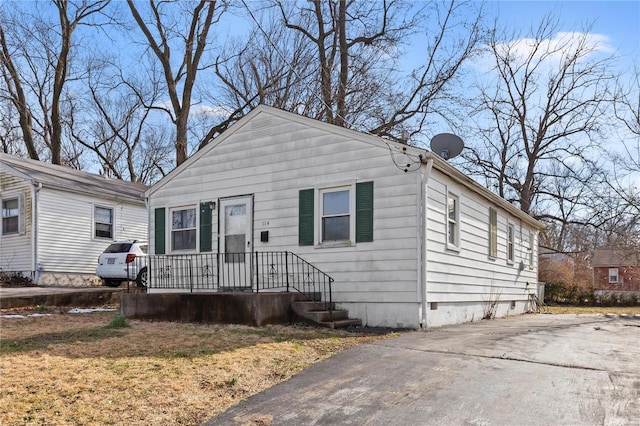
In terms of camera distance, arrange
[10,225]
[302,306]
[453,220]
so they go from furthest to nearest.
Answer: [10,225] < [453,220] < [302,306]

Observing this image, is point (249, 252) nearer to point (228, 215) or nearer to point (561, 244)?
point (228, 215)

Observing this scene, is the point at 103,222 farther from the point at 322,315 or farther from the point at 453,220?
the point at 453,220

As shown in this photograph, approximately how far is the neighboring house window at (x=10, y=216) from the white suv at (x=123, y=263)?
4.68 metres

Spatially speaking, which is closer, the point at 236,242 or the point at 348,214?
the point at 348,214

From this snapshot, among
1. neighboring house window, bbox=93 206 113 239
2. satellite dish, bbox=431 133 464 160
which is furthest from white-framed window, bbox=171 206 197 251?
neighboring house window, bbox=93 206 113 239

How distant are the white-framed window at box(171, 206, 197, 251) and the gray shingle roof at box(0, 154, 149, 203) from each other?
6.84m

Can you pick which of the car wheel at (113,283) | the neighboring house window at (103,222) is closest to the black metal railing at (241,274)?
the car wheel at (113,283)

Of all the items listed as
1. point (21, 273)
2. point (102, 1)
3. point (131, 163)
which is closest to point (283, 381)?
point (21, 273)

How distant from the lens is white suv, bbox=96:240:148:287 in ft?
55.1

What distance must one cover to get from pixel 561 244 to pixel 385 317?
106 feet

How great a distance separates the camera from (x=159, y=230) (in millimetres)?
13523

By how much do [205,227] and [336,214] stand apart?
3.40 meters

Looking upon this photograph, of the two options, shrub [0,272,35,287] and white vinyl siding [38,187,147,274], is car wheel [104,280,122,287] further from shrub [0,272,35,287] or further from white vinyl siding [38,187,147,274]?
shrub [0,272,35,287]

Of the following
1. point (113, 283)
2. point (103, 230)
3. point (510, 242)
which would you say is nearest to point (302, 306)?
point (510, 242)
